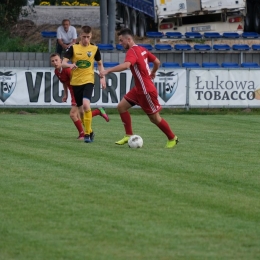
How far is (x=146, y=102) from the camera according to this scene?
1457 cm

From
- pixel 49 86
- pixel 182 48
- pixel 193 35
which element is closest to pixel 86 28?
pixel 49 86

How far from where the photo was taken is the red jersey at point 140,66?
14.2 metres

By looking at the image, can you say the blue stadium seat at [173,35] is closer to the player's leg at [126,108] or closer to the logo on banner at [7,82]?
the logo on banner at [7,82]

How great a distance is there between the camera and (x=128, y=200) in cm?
912

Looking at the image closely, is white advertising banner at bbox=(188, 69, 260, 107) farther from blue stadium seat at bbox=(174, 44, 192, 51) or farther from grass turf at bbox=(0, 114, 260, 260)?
grass turf at bbox=(0, 114, 260, 260)

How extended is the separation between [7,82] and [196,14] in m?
13.2

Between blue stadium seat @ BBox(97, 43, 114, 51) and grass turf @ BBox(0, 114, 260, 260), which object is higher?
blue stadium seat @ BBox(97, 43, 114, 51)

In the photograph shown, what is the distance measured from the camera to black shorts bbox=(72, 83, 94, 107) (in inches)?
615

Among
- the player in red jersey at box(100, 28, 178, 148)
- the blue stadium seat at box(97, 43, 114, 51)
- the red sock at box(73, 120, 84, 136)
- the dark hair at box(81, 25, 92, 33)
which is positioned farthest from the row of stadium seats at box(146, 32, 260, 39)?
the player in red jersey at box(100, 28, 178, 148)

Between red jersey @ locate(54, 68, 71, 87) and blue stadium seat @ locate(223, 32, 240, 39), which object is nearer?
red jersey @ locate(54, 68, 71, 87)

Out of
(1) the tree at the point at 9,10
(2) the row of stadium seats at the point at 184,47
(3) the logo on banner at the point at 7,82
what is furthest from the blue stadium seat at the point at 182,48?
(1) the tree at the point at 9,10

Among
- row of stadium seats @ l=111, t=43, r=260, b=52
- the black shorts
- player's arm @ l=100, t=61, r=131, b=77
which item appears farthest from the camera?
row of stadium seats @ l=111, t=43, r=260, b=52

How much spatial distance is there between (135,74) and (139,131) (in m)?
4.39

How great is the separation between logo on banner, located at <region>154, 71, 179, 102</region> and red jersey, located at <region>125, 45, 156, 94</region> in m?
10.4
